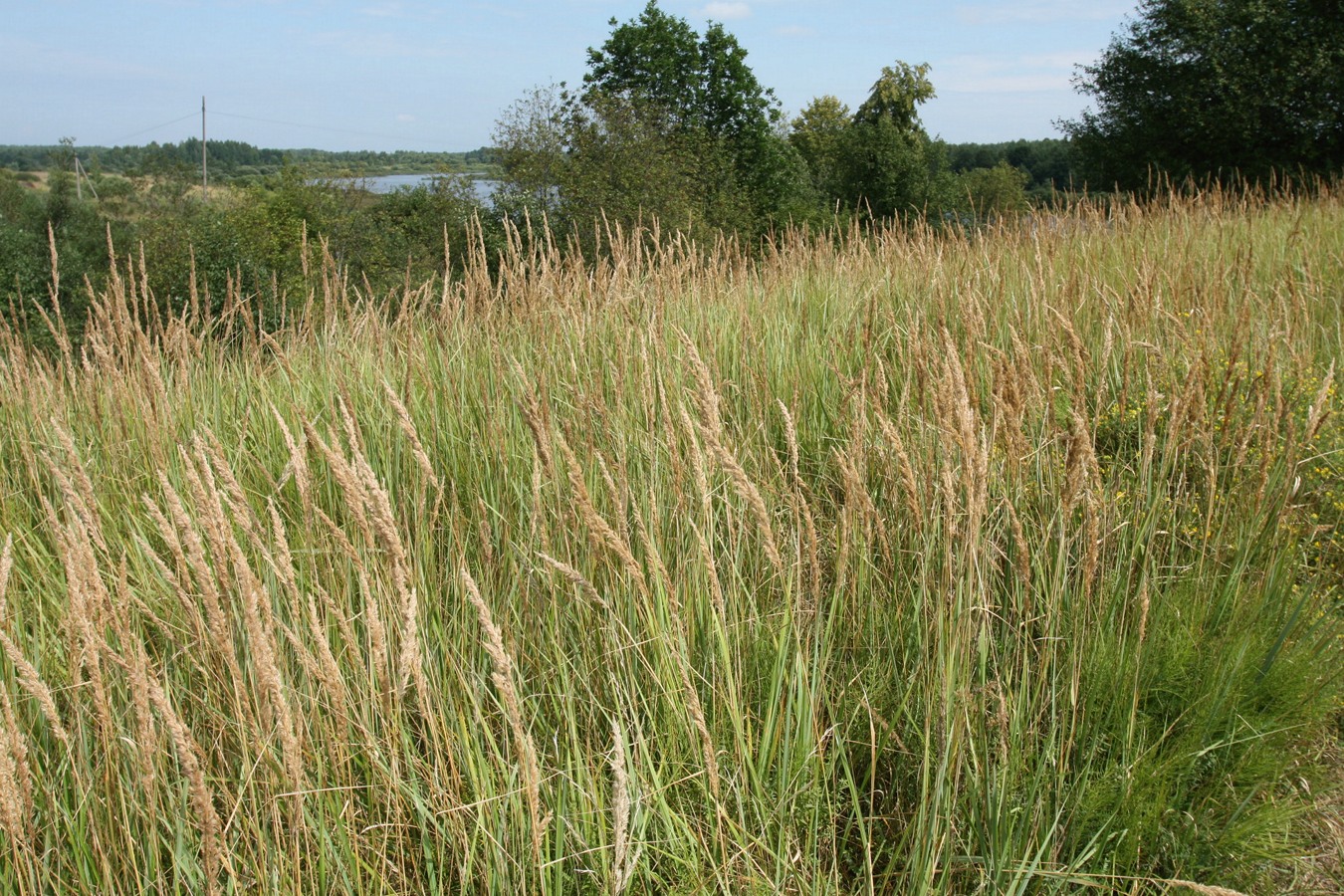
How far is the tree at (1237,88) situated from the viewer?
2003 cm

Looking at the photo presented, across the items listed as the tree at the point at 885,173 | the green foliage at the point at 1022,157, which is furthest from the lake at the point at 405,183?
the green foliage at the point at 1022,157

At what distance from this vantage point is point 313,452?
263 cm

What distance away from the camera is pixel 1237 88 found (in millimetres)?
20312

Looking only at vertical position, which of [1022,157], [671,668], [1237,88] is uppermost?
[1022,157]

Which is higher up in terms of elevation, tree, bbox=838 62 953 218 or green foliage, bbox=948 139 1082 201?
green foliage, bbox=948 139 1082 201

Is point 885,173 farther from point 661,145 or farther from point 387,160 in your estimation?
point 387,160

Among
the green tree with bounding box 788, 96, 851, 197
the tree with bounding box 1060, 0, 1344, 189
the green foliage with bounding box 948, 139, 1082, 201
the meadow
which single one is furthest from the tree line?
the green tree with bounding box 788, 96, 851, 197

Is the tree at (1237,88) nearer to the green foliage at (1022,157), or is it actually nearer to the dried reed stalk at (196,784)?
the green foliage at (1022,157)

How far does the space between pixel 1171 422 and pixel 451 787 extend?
1.60 m

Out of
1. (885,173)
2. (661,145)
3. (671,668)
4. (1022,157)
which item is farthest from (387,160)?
(671,668)

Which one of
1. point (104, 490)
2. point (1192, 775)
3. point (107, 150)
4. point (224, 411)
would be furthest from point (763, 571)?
point (107, 150)

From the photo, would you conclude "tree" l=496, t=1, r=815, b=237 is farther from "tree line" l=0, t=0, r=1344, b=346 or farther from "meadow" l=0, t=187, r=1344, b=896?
"meadow" l=0, t=187, r=1344, b=896

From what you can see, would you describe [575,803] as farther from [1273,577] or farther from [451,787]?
[1273,577]

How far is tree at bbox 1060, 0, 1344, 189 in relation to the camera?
65.7 feet
